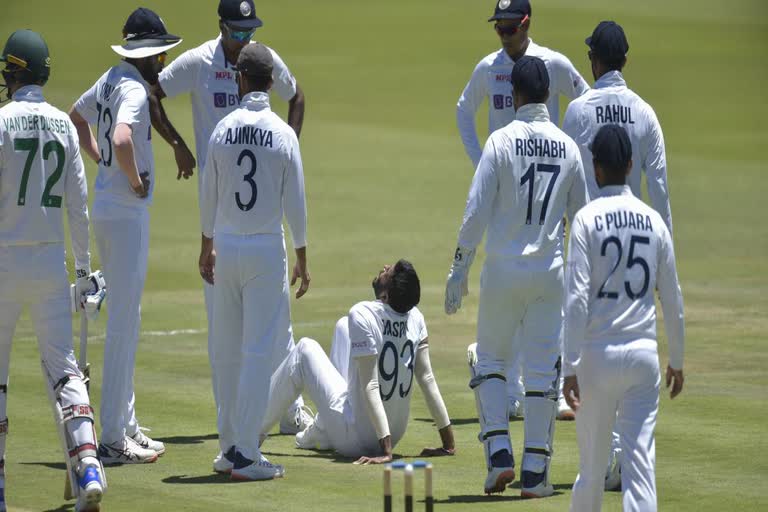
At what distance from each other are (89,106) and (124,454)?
257 centimetres

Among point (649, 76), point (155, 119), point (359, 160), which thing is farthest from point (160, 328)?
point (649, 76)

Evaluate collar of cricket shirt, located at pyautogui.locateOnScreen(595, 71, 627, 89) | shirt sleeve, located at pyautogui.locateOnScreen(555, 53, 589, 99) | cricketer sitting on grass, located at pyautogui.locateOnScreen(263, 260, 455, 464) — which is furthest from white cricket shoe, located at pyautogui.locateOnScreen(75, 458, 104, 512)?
shirt sleeve, located at pyautogui.locateOnScreen(555, 53, 589, 99)

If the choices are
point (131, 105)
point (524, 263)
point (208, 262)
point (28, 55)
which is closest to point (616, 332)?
point (524, 263)

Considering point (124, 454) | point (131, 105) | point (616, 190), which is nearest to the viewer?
point (616, 190)

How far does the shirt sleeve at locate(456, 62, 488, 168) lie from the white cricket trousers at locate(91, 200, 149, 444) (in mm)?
2883

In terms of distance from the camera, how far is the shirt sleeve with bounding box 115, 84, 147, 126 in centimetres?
1048

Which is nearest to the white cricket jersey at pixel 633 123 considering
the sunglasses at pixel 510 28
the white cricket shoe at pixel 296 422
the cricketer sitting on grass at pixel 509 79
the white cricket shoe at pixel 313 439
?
the cricketer sitting on grass at pixel 509 79

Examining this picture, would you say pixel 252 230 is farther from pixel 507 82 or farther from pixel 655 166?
pixel 507 82

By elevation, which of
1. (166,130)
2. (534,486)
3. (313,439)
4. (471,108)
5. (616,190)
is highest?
(471,108)

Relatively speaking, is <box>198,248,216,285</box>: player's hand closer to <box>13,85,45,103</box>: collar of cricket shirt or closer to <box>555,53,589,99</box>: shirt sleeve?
<box>13,85,45,103</box>: collar of cricket shirt

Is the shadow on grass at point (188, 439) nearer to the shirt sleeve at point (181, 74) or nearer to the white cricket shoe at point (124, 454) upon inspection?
the white cricket shoe at point (124, 454)

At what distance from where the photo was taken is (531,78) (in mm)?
9555

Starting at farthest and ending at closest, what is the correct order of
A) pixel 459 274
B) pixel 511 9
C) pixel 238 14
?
pixel 511 9
pixel 238 14
pixel 459 274

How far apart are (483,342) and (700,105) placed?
34453 millimetres
